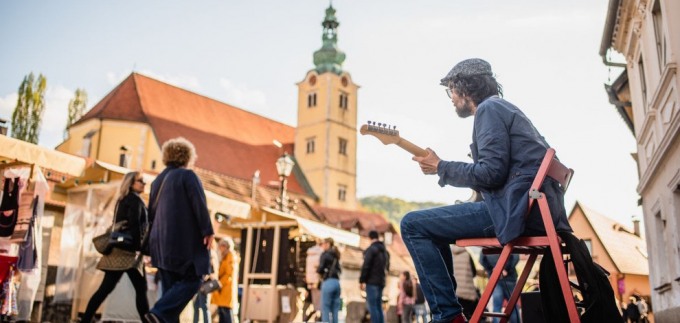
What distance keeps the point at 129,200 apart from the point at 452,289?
13.7 ft

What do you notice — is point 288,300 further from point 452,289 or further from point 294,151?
point 294,151

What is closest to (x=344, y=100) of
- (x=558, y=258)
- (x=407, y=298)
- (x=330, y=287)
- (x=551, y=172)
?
(x=407, y=298)

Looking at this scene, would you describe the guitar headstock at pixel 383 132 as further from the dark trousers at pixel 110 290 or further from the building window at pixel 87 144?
the building window at pixel 87 144

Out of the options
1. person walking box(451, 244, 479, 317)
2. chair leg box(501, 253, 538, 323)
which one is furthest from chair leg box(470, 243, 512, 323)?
person walking box(451, 244, 479, 317)

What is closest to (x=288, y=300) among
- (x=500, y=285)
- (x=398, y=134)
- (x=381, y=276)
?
(x=381, y=276)

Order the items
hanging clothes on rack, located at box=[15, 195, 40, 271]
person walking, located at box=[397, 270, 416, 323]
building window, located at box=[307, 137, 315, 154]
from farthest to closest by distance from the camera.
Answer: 1. building window, located at box=[307, 137, 315, 154]
2. person walking, located at box=[397, 270, 416, 323]
3. hanging clothes on rack, located at box=[15, 195, 40, 271]

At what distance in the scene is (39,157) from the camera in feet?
28.2

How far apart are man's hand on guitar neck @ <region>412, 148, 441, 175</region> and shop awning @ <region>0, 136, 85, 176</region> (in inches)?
261

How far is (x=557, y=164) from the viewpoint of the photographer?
Answer: 3.40 m

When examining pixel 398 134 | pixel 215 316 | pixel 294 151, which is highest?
pixel 294 151

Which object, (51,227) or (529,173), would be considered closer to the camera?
(529,173)

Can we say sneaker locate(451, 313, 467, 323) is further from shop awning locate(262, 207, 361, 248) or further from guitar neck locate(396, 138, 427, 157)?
shop awning locate(262, 207, 361, 248)

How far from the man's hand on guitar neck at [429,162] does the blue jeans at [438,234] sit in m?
0.23

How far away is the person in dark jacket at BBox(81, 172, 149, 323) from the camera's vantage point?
19.9 ft
